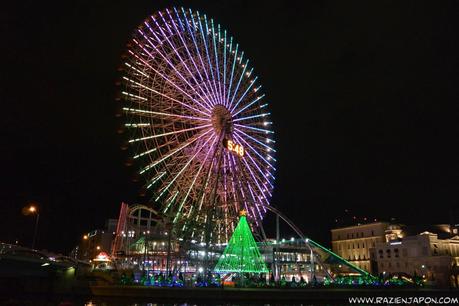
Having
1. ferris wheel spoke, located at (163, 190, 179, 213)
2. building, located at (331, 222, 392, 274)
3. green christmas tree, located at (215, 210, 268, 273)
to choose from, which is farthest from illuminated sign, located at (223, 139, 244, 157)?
building, located at (331, 222, 392, 274)

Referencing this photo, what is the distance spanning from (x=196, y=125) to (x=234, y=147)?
5623 millimetres

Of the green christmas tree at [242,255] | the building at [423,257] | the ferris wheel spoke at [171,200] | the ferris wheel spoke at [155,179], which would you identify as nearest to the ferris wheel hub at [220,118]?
the ferris wheel spoke at [155,179]

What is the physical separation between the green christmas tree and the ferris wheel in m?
3.34

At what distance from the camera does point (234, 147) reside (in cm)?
5344

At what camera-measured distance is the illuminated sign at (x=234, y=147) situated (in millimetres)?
52325

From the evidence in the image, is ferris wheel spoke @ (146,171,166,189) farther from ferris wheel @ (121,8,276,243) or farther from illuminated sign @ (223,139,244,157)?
illuminated sign @ (223,139,244,157)

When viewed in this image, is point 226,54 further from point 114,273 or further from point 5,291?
point 5,291

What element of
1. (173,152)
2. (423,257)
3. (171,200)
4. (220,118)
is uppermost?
(220,118)

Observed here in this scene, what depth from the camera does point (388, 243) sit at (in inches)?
3711

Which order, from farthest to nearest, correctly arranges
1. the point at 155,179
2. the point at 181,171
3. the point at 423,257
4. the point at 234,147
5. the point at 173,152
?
the point at 423,257, the point at 234,147, the point at 181,171, the point at 173,152, the point at 155,179

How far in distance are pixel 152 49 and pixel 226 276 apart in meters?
28.2

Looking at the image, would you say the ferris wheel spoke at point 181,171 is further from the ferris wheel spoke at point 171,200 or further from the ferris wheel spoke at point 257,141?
the ferris wheel spoke at point 257,141

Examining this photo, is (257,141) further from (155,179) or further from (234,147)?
(155,179)

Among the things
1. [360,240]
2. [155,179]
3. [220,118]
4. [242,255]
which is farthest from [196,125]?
[360,240]
